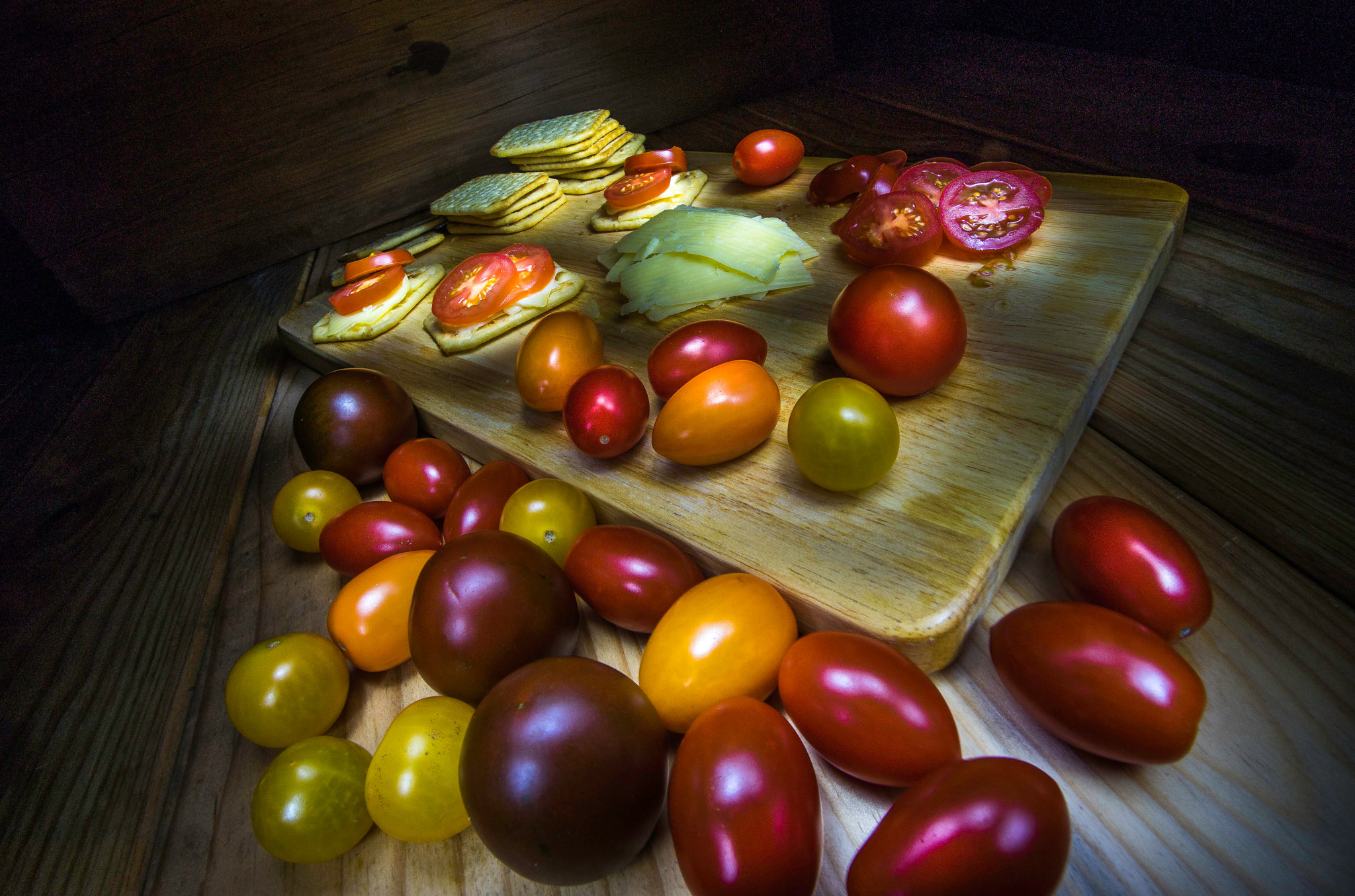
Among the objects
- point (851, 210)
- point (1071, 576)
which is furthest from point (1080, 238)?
point (1071, 576)

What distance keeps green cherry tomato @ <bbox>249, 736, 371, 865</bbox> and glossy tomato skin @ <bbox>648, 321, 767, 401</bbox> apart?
0.61 m

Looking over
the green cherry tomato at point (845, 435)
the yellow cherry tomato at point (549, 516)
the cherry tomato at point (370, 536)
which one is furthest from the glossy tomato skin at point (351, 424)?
the green cherry tomato at point (845, 435)

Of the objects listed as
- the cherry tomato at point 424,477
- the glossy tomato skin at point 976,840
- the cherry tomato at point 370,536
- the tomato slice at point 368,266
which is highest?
the glossy tomato skin at point 976,840

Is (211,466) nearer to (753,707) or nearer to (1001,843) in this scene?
(753,707)

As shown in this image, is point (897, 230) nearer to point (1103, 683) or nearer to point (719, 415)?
point (719, 415)

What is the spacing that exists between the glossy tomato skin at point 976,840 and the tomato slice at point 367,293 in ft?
4.80

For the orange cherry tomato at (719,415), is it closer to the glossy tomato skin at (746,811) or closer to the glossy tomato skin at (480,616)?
the glossy tomato skin at (480,616)

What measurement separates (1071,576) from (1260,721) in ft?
0.63

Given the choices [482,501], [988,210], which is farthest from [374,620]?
[988,210]

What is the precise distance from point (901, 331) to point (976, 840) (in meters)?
0.60

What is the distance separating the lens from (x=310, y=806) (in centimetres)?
64

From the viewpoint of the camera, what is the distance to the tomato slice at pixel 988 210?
1184 millimetres

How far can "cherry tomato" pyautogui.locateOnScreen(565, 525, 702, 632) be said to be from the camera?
0.78m

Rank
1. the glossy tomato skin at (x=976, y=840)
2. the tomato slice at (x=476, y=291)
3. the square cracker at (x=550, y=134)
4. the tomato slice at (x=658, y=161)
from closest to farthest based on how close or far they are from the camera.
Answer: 1. the glossy tomato skin at (x=976, y=840)
2. the tomato slice at (x=476, y=291)
3. the tomato slice at (x=658, y=161)
4. the square cracker at (x=550, y=134)
